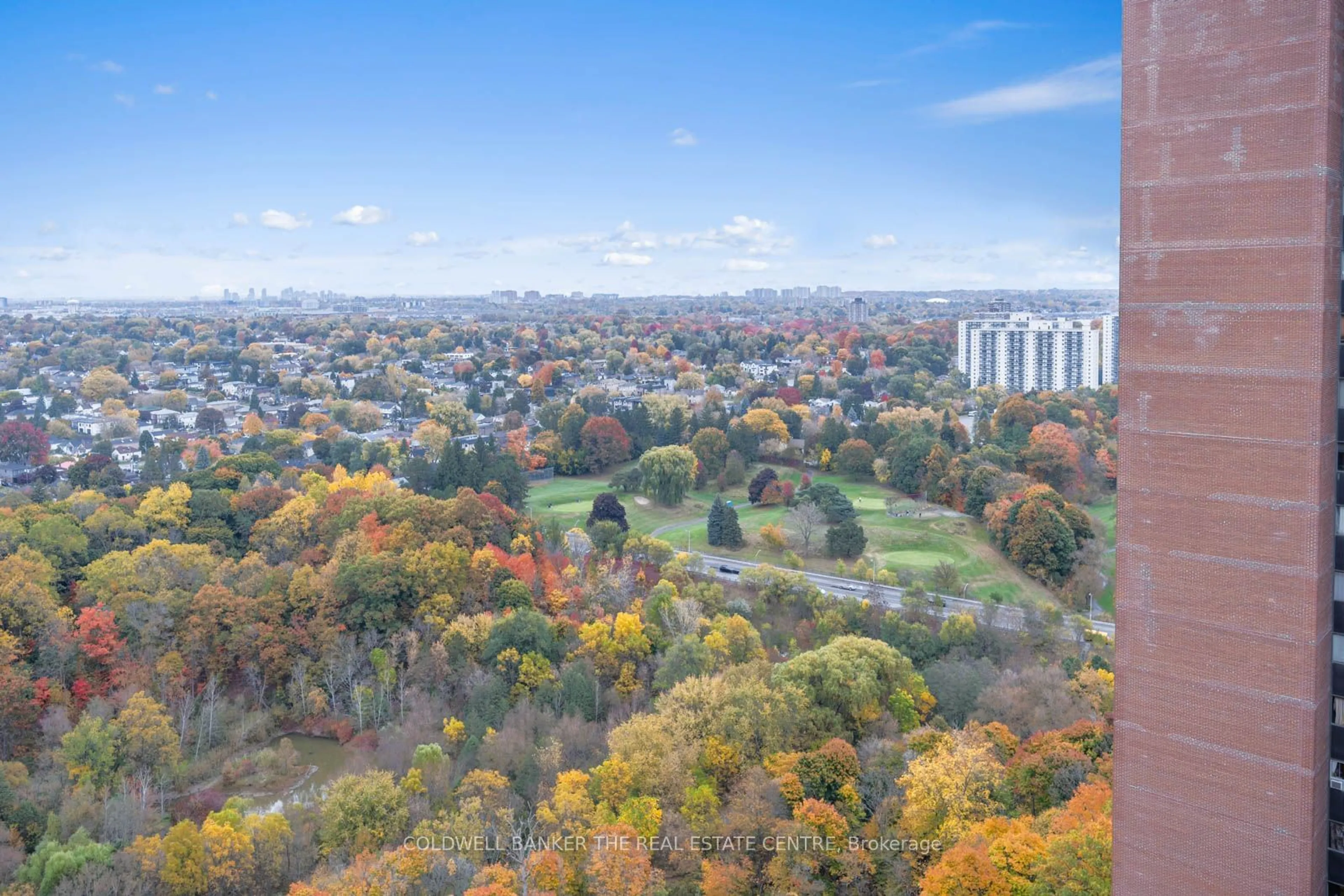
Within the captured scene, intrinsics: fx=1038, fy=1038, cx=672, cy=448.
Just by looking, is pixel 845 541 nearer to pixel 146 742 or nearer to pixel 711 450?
pixel 711 450

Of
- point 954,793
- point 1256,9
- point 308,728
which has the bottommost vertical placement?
point 308,728

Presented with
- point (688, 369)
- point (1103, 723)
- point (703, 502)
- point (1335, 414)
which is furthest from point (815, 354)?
point (1335, 414)

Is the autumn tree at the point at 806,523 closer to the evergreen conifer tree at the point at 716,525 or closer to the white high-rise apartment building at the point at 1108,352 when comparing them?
the evergreen conifer tree at the point at 716,525

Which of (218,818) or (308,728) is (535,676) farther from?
(218,818)

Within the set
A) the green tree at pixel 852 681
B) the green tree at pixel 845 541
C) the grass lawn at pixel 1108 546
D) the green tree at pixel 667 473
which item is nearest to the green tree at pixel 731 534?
the green tree at pixel 845 541

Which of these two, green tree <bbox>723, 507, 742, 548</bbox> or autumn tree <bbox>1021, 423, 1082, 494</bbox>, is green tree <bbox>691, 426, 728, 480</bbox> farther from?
autumn tree <bbox>1021, 423, 1082, 494</bbox>

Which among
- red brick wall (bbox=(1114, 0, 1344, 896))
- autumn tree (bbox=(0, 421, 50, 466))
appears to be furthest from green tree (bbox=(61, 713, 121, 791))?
autumn tree (bbox=(0, 421, 50, 466))
